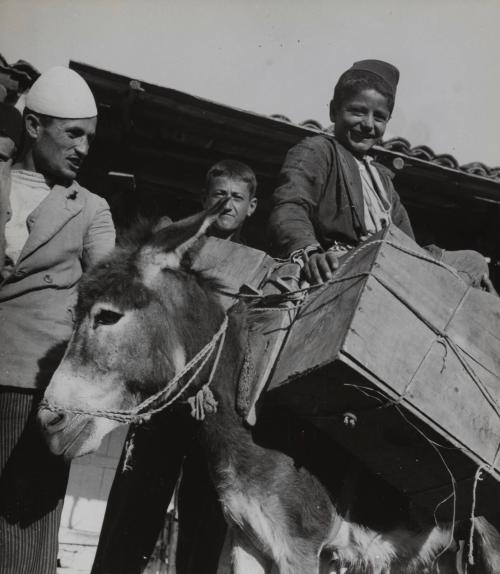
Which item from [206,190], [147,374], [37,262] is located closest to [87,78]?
[206,190]

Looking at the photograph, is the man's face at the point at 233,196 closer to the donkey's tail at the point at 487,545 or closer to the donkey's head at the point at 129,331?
the donkey's head at the point at 129,331

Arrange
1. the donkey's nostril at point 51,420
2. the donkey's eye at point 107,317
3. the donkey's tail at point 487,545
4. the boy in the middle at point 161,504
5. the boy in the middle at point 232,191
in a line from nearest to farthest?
the donkey's nostril at point 51,420 → the donkey's eye at point 107,317 → the boy in the middle at point 161,504 → the donkey's tail at point 487,545 → the boy in the middle at point 232,191

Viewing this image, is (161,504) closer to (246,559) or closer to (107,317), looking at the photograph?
(246,559)

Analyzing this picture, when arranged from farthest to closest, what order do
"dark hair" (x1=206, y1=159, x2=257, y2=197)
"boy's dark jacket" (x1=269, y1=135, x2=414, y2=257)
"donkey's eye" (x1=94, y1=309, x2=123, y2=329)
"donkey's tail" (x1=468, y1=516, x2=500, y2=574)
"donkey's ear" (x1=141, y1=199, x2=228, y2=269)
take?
"dark hair" (x1=206, y1=159, x2=257, y2=197), "donkey's tail" (x1=468, y1=516, x2=500, y2=574), "boy's dark jacket" (x1=269, y1=135, x2=414, y2=257), "donkey's ear" (x1=141, y1=199, x2=228, y2=269), "donkey's eye" (x1=94, y1=309, x2=123, y2=329)

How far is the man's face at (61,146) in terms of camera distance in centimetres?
354

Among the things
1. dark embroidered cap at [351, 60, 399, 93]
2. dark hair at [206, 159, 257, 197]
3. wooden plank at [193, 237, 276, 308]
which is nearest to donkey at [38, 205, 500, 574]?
wooden plank at [193, 237, 276, 308]

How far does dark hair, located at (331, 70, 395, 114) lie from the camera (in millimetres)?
4492

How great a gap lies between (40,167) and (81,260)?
0.52 metres

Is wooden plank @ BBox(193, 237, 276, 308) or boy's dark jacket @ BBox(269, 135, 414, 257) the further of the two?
boy's dark jacket @ BBox(269, 135, 414, 257)

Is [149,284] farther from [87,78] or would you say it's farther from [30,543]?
[87,78]

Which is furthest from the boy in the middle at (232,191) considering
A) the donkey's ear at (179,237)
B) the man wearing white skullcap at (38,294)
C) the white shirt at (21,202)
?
the white shirt at (21,202)

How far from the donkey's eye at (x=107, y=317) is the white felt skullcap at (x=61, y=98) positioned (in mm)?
996

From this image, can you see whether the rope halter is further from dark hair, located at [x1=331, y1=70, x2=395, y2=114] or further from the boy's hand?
dark hair, located at [x1=331, y1=70, x2=395, y2=114]

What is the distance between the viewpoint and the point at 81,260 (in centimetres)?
377
